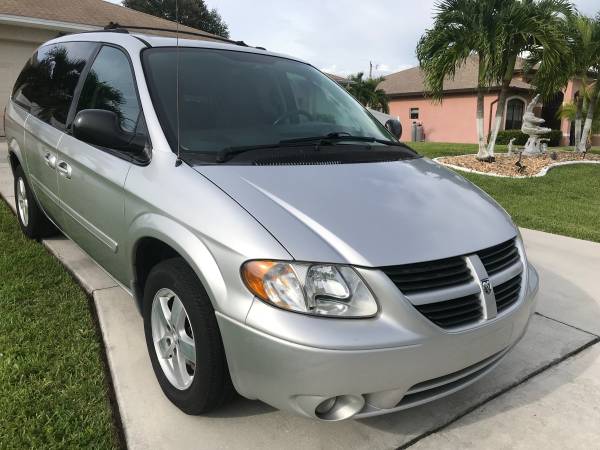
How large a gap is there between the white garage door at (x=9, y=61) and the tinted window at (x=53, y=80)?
11725 millimetres

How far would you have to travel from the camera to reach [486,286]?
7.22ft

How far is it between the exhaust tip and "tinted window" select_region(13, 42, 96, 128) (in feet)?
9.08

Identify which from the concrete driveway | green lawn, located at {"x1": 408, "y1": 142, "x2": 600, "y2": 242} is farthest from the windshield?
green lawn, located at {"x1": 408, "y1": 142, "x2": 600, "y2": 242}

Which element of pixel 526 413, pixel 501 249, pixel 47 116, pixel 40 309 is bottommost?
pixel 526 413

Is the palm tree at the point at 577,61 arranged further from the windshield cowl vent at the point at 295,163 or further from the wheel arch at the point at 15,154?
the wheel arch at the point at 15,154

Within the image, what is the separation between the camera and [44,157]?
12.7 ft

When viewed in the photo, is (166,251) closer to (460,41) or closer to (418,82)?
(460,41)

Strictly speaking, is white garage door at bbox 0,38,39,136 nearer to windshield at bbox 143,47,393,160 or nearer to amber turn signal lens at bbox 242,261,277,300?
windshield at bbox 143,47,393,160

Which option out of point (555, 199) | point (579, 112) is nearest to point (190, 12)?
point (579, 112)

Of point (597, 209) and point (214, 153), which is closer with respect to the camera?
point (214, 153)

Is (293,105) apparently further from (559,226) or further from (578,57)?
(578,57)

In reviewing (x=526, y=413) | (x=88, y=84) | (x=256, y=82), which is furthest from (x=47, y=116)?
(x=526, y=413)

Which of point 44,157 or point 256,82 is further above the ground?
point 256,82

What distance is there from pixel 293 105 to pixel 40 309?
2.16 m
